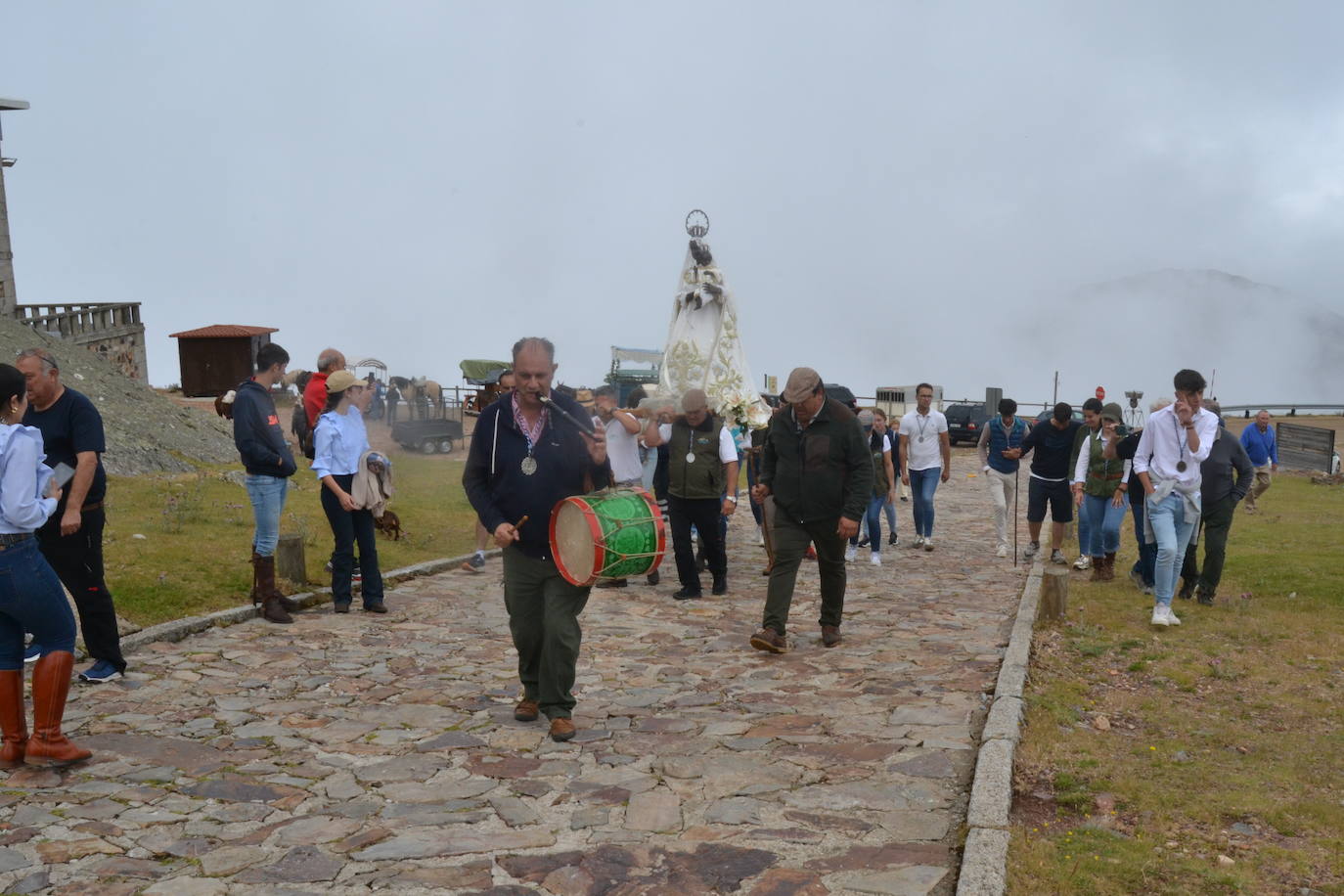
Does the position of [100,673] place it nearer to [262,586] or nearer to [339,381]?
[262,586]

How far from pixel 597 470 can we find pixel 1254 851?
3.74 m

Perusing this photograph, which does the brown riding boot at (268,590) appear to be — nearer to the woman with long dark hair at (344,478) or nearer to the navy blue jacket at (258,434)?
the woman with long dark hair at (344,478)

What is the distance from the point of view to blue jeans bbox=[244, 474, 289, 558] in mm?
8969

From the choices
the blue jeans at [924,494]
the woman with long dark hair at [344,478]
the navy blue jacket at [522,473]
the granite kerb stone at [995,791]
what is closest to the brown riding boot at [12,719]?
the navy blue jacket at [522,473]

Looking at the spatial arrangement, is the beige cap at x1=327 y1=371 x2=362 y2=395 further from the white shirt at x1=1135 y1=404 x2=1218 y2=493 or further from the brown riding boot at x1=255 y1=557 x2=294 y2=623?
the white shirt at x1=1135 y1=404 x2=1218 y2=493

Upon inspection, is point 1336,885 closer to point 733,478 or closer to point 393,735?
point 393,735

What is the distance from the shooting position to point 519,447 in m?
6.46

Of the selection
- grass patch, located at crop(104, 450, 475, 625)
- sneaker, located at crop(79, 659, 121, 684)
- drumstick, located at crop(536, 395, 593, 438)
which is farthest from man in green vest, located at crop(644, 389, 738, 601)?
sneaker, located at crop(79, 659, 121, 684)

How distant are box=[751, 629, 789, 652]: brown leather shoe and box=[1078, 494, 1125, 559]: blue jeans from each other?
508cm

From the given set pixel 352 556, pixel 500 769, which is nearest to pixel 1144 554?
pixel 352 556

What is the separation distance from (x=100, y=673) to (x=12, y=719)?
162 centimetres

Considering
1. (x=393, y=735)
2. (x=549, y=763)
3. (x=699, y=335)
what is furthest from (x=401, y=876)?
(x=699, y=335)

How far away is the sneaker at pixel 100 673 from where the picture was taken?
7.13m

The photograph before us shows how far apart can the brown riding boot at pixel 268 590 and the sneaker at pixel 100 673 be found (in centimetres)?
193
